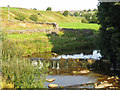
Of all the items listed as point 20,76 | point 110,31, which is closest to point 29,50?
point 110,31

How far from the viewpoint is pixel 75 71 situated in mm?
21656

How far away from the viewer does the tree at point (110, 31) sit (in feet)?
67.3

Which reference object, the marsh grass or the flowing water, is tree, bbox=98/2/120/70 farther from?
the marsh grass

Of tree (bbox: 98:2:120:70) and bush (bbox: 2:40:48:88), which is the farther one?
tree (bbox: 98:2:120:70)

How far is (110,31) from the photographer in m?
21.8

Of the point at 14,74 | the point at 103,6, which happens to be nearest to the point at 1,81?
the point at 14,74

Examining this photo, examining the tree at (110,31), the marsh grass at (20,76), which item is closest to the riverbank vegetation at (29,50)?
the marsh grass at (20,76)

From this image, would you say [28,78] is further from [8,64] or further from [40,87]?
[8,64]

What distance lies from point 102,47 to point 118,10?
5.44m

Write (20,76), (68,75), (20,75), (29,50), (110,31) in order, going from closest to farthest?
(20,76) → (20,75) → (68,75) → (110,31) → (29,50)

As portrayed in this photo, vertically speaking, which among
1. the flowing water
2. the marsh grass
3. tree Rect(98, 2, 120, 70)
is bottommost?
the flowing water

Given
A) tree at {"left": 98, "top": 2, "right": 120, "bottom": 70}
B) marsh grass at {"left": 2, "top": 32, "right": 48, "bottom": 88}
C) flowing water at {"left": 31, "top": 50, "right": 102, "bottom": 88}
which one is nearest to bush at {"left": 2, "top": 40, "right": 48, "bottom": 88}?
marsh grass at {"left": 2, "top": 32, "right": 48, "bottom": 88}

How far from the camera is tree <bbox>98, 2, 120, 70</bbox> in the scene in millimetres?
20500

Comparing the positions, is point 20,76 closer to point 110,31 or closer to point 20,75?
point 20,75
